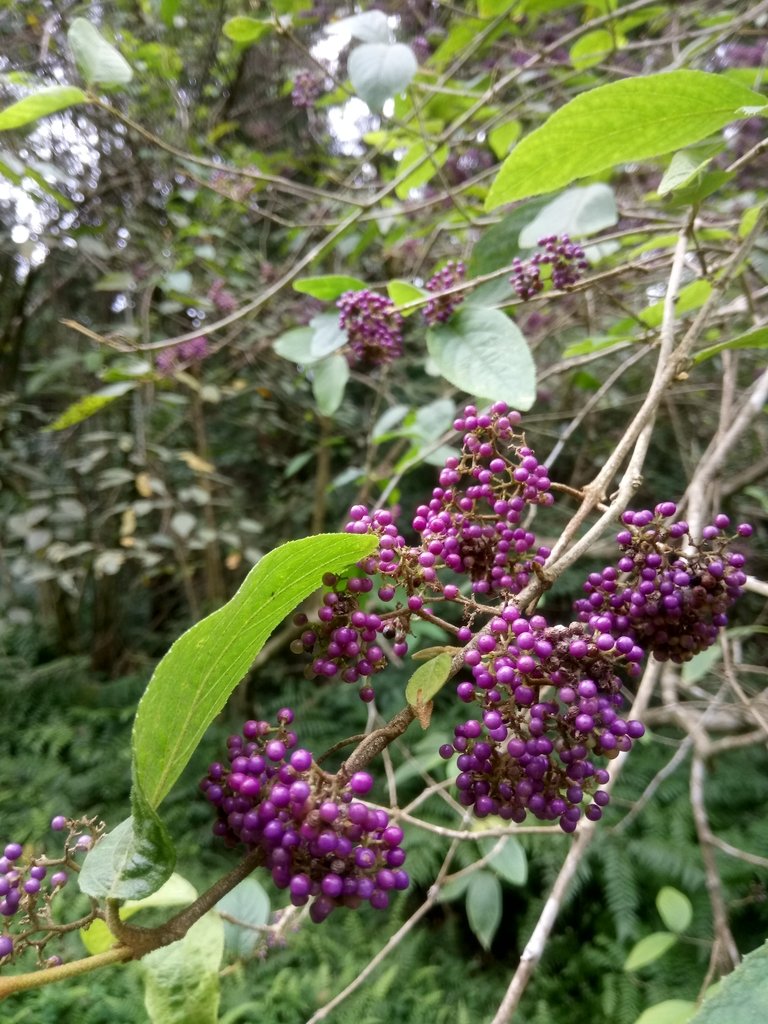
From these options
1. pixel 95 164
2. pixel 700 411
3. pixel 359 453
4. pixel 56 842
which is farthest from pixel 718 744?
pixel 95 164

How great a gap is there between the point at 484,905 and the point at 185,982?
0.96 metres

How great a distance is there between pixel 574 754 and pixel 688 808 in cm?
309

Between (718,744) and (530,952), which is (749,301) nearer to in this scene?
(530,952)

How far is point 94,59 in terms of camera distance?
3.69 ft

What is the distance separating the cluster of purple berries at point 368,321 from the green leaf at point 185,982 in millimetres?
693

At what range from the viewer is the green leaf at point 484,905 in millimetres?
1395

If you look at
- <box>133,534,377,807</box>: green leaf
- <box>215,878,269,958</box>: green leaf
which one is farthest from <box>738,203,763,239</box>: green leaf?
<box>215,878,269,958</box>: green leaf

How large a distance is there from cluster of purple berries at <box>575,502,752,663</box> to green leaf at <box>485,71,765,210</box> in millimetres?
342

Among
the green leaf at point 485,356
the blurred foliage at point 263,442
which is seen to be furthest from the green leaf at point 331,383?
the blurred foliage at point 263,442

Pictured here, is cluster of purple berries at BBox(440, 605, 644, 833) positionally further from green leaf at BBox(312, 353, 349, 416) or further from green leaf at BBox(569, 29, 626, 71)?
green leaf at BBox(569, 29, 626, 71)

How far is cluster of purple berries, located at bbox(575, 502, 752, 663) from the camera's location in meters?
0.51

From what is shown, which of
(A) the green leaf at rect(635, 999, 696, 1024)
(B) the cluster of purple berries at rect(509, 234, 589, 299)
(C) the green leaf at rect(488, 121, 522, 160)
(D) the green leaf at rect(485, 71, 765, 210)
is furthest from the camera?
(C) the green leaf at rect(488, 121, 522, 160)

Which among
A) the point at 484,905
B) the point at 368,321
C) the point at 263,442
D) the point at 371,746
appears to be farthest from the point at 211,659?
the point at 263,442

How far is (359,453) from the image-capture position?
3463 millimetres
